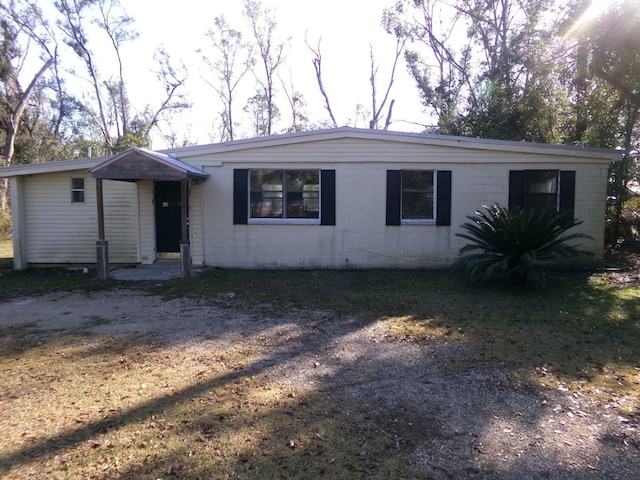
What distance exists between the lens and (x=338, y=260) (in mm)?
10164

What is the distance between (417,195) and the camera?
33.3 feet

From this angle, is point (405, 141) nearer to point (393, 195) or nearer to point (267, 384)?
point (393, 195)

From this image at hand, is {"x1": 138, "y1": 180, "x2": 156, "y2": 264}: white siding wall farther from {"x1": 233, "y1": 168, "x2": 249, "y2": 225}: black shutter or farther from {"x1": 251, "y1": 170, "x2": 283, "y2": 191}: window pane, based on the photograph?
{"x1": 251, "y1": 170, "x2": 283, "y2": 191}: window pane

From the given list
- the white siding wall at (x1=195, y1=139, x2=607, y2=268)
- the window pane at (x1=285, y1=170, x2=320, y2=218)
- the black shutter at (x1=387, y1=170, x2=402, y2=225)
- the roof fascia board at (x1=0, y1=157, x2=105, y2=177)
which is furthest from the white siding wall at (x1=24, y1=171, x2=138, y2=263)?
the black shutter at (x1=387, y1=170, x2=402, y2=225)

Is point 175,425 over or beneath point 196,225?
beneath

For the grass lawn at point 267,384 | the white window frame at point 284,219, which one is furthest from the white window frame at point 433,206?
the grass lawn at point 267,384

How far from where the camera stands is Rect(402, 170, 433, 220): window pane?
33.1 ft

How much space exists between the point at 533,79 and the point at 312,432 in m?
14.6

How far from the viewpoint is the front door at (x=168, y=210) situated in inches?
413

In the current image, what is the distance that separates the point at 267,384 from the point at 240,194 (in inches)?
264

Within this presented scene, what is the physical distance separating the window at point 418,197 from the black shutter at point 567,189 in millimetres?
2485

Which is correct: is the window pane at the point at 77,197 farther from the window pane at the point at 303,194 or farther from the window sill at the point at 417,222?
the window sill at the point at 417,222

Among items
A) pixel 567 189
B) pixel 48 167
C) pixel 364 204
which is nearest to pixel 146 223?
pixel 48 167

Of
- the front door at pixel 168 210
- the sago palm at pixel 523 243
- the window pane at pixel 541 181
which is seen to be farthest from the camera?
the front door at pixel 168 210
